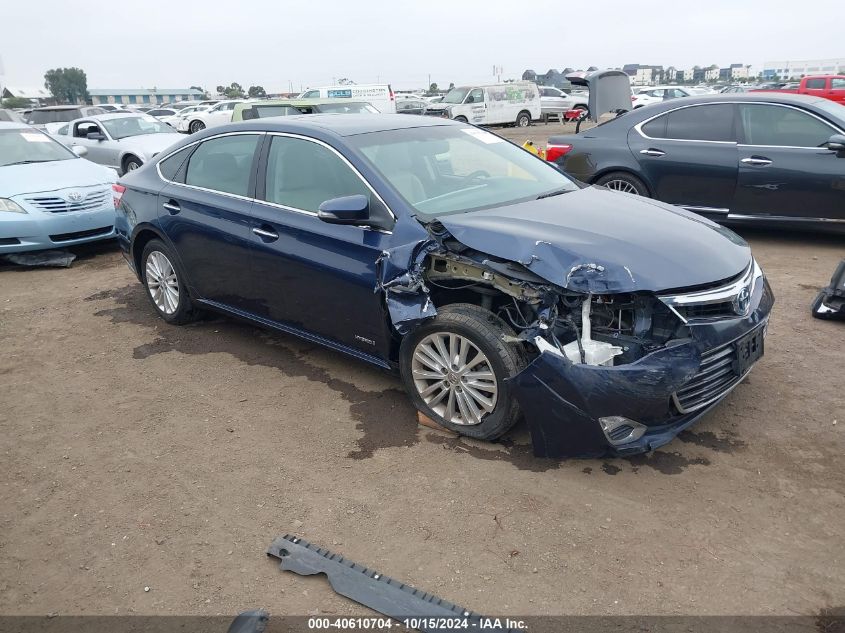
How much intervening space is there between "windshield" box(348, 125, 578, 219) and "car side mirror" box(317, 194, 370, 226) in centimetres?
27

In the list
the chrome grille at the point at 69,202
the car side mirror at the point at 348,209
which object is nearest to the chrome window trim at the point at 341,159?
the car side mirror at the point at 348,209

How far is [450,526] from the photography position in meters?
3.12

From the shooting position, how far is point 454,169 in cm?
448

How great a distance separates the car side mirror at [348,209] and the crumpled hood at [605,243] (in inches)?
17.3

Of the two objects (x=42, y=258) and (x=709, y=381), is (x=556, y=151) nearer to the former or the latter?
(x=709, y=381)

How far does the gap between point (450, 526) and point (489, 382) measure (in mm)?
807

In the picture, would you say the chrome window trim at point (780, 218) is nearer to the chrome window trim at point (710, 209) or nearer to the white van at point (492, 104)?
the chrome window trim at point (710, 209)

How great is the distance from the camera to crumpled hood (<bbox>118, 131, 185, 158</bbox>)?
1311 cm

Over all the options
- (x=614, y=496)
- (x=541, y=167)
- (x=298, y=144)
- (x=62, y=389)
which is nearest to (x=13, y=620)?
(x=62, y=389)

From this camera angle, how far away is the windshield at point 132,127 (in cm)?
1392

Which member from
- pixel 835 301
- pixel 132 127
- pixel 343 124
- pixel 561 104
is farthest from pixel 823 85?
pixel 343 124

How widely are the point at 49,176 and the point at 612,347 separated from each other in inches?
299

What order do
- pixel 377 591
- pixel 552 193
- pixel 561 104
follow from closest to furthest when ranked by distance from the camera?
pixel 377 591 < pixel 552 193 < pixel 561 104

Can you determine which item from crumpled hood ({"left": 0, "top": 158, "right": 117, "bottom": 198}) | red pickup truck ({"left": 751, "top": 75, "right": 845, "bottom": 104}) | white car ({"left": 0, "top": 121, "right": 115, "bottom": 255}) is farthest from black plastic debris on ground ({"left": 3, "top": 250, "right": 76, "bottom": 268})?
red pickup truck ({"left": 751, "top": 75, "right": 845, "bottom": 104})
